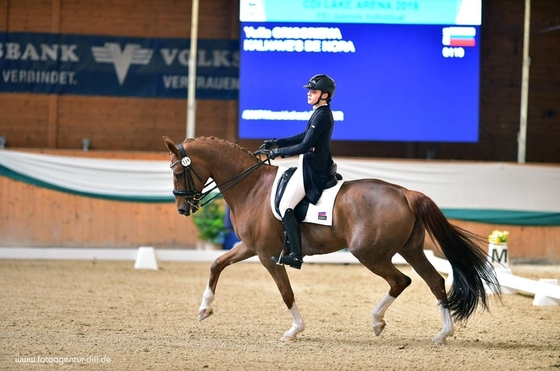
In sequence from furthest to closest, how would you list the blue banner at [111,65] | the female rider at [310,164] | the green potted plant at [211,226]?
the blue banner at [111,65], the green potted plant at [211,226], the female rider at [310,164]

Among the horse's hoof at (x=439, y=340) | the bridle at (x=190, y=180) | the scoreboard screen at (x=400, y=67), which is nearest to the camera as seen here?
the horse's hoof at (x=439, y=340)

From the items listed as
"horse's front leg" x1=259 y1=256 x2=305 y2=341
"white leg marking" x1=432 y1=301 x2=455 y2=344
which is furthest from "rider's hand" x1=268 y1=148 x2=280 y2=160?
"white leg marking" x1=432 y1=301 x2=455 y2=344

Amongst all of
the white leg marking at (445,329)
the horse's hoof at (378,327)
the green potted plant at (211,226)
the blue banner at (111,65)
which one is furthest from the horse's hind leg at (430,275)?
the blue banner at (111,65)

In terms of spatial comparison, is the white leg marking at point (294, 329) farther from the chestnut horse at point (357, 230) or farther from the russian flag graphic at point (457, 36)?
the russian flag graphic at point (457, 36)

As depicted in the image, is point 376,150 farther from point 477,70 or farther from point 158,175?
point 158,175

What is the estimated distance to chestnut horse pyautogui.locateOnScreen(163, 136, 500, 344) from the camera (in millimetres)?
5289

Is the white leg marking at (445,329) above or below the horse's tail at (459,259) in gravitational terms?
below

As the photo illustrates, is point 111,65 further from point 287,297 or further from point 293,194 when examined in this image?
point 287,297

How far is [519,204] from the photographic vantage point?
12070 mm

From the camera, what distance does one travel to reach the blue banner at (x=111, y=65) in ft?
42.7

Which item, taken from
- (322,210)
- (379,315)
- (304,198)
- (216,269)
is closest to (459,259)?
(379,315)

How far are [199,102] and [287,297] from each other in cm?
838

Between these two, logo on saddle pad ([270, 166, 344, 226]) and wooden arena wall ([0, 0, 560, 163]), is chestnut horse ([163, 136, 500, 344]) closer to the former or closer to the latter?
logo on saddle pad ([270, 166, 344, 226])

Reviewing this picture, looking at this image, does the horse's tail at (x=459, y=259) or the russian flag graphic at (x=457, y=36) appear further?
the russian flag graphic at (x=457, y=36)
